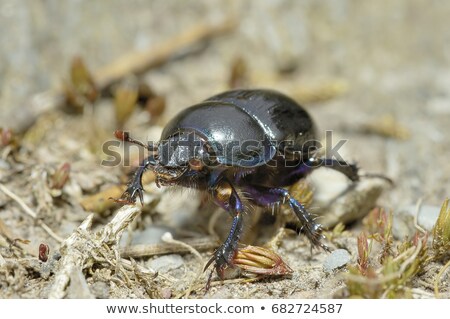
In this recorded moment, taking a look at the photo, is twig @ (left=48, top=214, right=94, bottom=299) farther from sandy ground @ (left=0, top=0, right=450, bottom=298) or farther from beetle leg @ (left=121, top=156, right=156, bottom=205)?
beetle leg @ (left=121, top=156, right=156, bottom=205)

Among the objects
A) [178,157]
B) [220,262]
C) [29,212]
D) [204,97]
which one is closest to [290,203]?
[220,262]

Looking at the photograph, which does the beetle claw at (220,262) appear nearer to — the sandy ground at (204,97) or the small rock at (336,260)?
the sandy ground at (204,97)

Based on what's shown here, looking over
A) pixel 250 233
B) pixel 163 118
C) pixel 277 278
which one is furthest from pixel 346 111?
pixel 277 278

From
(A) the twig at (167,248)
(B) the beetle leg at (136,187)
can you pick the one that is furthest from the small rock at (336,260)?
(B) the beetle leg at (136,187)

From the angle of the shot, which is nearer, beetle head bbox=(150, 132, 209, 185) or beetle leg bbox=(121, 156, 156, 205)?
beetle head bbox=(150, 132, 209, 185)

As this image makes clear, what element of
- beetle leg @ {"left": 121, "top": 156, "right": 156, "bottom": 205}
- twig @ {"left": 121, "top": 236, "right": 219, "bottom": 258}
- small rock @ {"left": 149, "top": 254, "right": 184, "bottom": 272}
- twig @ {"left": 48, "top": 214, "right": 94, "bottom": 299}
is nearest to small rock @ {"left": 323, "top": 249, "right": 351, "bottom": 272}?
twig @ {"left": 121, "top": 236, "right": 219, "bottom": 258}

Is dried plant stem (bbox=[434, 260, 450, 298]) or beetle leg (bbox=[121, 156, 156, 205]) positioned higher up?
beetle leg (bbox=[121, 156, 156, 205])
